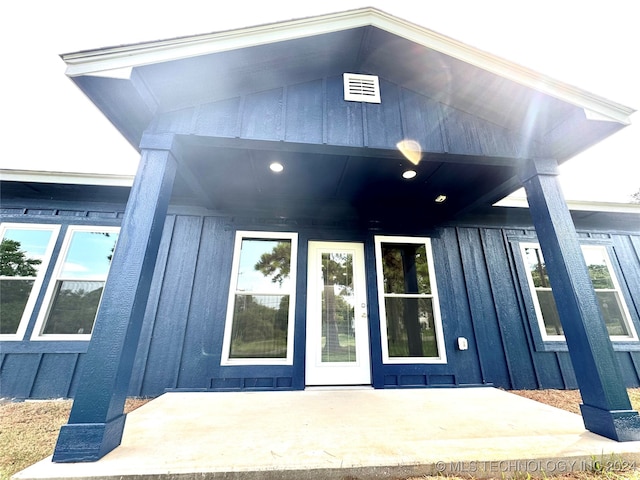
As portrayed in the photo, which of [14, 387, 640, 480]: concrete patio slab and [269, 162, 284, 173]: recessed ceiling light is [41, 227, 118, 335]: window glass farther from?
[269, 162, 284, 173]: recessed ceiling light

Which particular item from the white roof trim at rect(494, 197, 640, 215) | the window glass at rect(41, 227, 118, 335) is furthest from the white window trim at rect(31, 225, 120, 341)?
the white roof trim at rect(494, 197, 640, 215)

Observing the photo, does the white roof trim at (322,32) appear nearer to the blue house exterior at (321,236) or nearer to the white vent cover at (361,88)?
the blue house exterior at (321,236)

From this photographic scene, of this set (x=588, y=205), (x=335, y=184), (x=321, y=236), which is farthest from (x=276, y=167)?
(x=588, y=205)

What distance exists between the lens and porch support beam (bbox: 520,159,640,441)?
5.85 ft

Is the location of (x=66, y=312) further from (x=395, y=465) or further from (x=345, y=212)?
(x=395, y=465)

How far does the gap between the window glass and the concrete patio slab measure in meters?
1.88

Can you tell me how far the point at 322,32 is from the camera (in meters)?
2.25

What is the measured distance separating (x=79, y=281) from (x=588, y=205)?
297 inches

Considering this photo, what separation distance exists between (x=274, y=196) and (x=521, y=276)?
395cm

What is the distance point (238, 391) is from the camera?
3.07 m

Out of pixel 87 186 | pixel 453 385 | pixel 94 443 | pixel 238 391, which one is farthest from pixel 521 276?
pixel 87 186

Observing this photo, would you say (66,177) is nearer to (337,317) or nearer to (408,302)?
(337,317)

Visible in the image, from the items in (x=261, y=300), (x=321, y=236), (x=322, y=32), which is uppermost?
(x=322, y=32)

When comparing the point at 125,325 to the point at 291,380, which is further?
the point at 291,380
